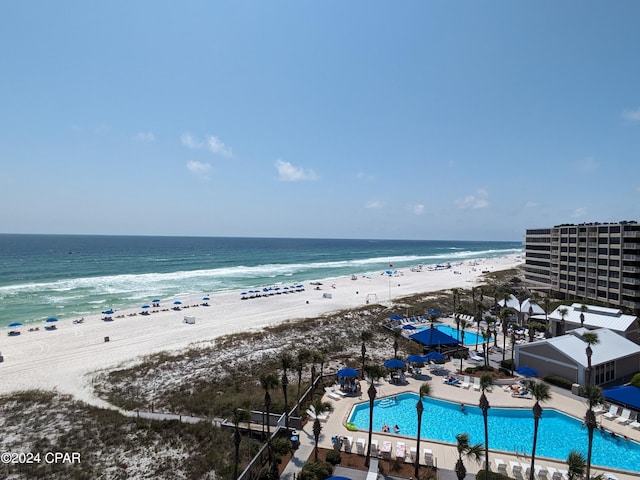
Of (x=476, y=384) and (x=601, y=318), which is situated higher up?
(x=601, y=318)

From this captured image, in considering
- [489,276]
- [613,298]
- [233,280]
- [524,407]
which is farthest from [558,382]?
[233,280]

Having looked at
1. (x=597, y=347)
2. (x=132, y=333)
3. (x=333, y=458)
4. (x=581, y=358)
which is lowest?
(x=132, y=333)

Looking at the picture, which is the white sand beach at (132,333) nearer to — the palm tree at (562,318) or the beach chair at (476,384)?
the beach chair at (476,384)

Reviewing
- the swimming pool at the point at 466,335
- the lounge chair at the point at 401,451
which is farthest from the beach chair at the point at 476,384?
the lounge chair at the point at 401,451

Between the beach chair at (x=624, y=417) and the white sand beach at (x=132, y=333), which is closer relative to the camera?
the beach chair at (x=624, y=417)

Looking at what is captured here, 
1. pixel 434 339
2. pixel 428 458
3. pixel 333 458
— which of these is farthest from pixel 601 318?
pixel 333 458

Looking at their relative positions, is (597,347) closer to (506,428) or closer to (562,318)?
(562,318)

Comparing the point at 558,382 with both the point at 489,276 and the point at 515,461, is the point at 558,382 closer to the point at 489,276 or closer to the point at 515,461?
the point at 515,461
